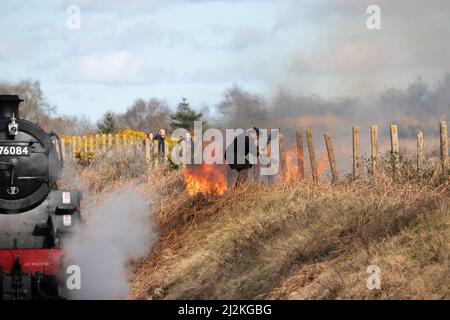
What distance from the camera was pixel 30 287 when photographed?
12.3 meters

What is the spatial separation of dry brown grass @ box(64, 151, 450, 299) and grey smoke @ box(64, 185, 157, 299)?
11.8 inches

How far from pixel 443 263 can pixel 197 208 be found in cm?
864

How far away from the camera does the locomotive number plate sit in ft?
42.8

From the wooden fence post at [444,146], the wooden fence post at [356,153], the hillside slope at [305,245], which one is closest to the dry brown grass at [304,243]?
the hillside slope at [305,245]

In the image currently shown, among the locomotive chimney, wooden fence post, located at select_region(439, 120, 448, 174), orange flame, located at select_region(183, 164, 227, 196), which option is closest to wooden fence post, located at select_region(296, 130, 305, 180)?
orange flame, located at select_region(183, 164, 227, 196)

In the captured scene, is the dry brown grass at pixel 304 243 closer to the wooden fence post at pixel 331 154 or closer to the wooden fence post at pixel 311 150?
the wooden fence post at pixel 331 154

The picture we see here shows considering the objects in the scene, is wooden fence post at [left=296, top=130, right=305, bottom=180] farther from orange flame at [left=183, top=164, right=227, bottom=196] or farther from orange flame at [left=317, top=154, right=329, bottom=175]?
orange flame at [left=183, top=164, right=227, bottom=196]

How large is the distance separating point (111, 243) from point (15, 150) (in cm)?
368

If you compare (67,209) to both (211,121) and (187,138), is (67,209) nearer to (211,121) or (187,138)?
(211,121)

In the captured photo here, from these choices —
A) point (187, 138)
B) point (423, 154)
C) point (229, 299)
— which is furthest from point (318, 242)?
point (187, 138)

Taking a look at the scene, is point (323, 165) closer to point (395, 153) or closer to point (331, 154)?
point (331, 154)

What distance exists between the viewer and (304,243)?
1227cm

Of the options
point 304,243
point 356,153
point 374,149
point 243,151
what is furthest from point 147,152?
point 304,243

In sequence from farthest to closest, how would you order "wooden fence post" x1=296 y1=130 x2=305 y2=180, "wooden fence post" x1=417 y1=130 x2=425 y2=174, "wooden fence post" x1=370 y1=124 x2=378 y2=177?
1. "wooden fence post" x1=296 y1=130 x2=305 y2=180
2. "wooden fence post" x1=370 y1=124 x2=378 y2=177
3. "wooden fence post" x1=417 y1=130 x2=425 y2=174
